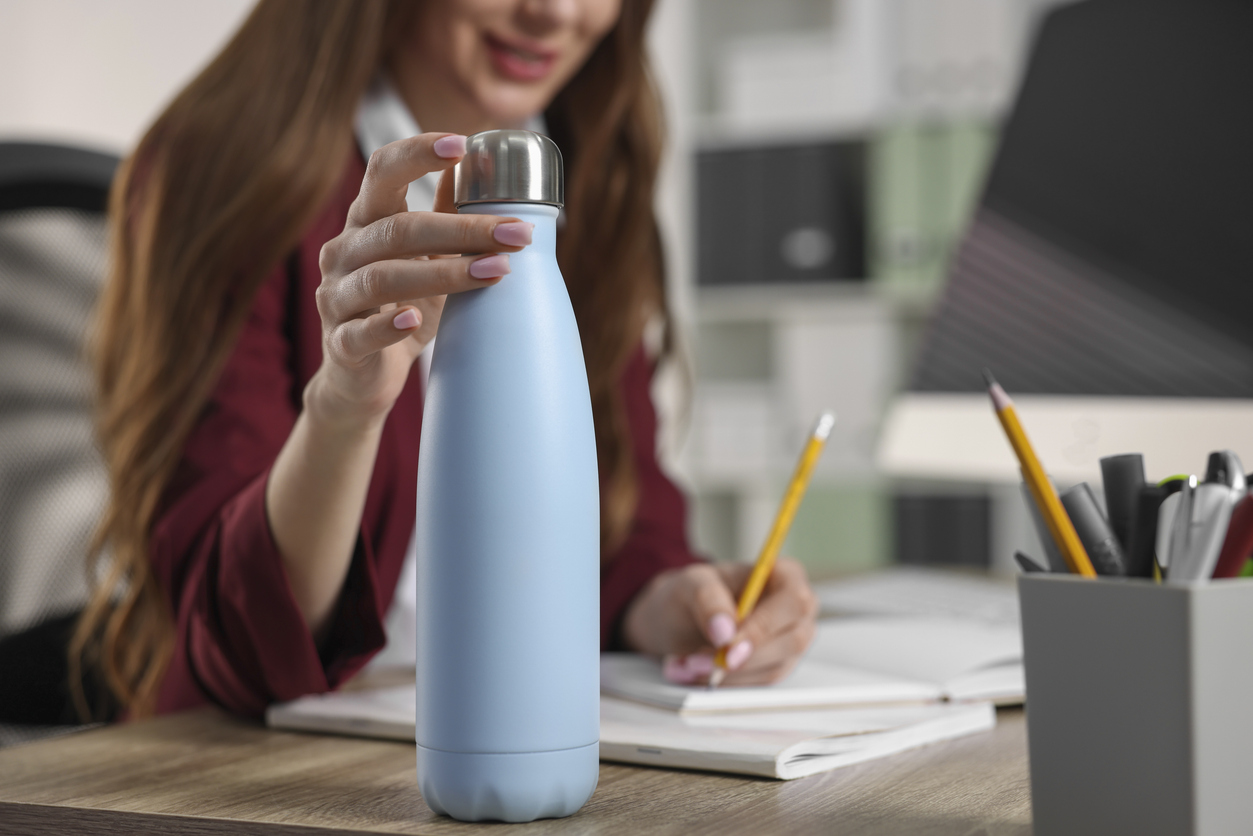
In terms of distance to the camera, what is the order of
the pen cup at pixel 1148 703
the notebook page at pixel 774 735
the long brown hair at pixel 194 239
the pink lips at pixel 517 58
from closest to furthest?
1. the pen cup at pixel 1148 703
2. the notebook page at pixel 774 735
3. the long brown hair at pixel 194 239
4. the pink lips at pixel 517 58

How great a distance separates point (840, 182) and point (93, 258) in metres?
1.83

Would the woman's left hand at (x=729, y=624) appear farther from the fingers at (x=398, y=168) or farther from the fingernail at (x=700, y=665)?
the fingers at (x=398, y=168)

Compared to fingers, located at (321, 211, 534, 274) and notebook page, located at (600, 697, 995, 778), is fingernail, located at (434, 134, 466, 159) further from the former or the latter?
notebook page, located at (600, 697, 995, 778)

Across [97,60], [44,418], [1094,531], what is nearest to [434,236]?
[1094,531]

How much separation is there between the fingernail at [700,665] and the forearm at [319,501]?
0.19m

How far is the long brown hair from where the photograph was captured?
803mm

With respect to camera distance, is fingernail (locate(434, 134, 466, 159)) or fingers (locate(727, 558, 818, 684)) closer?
fingernail (locate(434, 134, 466, 159))

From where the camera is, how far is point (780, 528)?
2.04 ft

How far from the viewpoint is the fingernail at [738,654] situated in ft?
1.98

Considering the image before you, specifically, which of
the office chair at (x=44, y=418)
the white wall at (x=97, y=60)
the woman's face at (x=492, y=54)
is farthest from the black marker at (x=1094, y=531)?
the white wall at (x=97, y=60)

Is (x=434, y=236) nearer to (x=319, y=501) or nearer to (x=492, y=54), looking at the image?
(x=319, y=501)

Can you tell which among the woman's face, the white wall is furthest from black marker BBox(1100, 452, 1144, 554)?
the white wall

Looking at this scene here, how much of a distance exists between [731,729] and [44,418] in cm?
72

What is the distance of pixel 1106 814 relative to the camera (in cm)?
34
